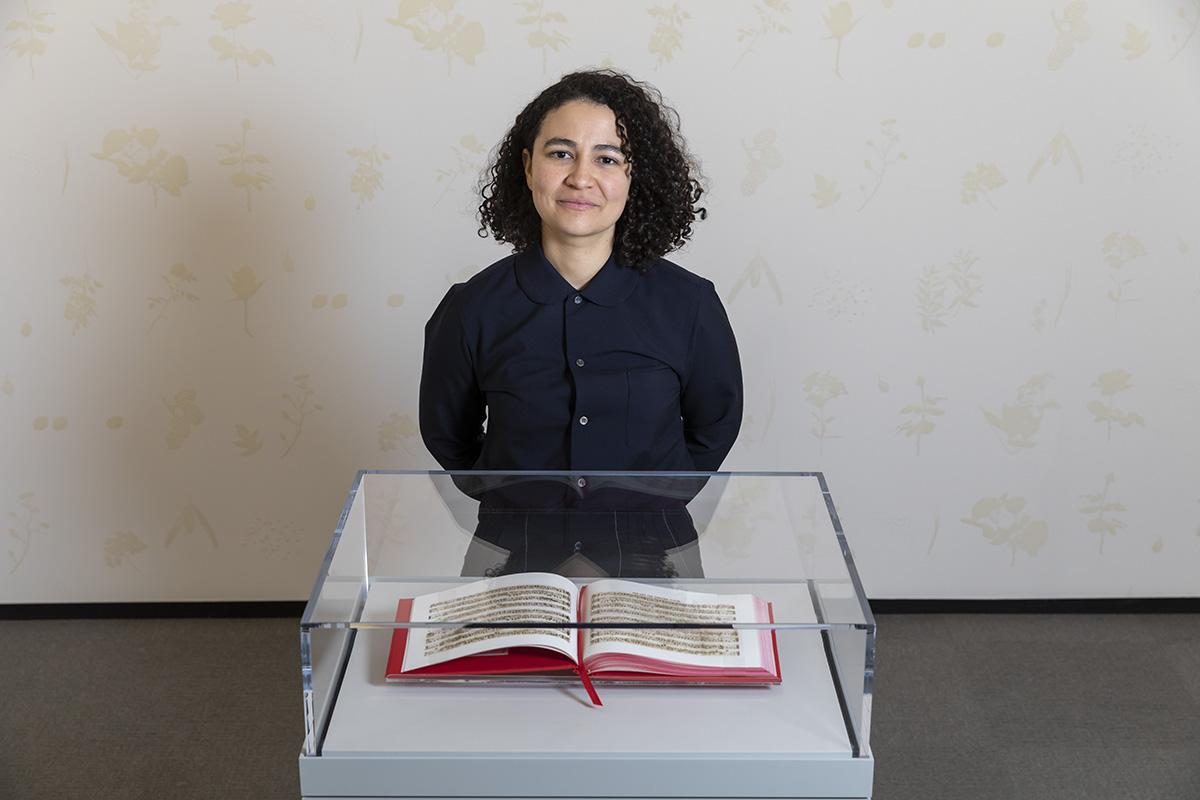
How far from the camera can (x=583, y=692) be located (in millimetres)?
1518

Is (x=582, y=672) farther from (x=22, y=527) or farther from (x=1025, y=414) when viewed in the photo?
(x=22, y=527)

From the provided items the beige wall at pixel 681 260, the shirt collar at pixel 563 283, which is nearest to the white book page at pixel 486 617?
the shirt collar at pixel 563 283

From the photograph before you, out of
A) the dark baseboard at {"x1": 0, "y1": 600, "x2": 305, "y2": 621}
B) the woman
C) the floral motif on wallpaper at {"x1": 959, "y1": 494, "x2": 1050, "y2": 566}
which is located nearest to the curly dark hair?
the woman

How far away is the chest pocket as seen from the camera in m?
2.16

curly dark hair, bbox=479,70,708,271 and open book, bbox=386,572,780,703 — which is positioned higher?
curly dark hair, bbox=479,70,708,271

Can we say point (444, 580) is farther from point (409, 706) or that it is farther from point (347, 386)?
point (347, 386)

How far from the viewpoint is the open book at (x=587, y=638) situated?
1.48 m

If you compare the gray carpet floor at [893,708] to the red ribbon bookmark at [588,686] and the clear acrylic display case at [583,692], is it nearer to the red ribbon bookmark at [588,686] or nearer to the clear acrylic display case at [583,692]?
the clear acrylic display case at [583,692]

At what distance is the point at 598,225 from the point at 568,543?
0.62 meters

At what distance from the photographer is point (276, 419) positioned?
3.25 metres

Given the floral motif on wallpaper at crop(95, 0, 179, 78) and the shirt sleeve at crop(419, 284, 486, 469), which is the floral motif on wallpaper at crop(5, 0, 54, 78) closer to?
the floral motif on wallpaper at crop(95, 0, 179, 78)

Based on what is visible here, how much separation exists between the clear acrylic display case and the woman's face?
0.56 m

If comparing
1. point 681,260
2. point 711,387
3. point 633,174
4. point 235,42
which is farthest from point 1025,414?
point 235,42

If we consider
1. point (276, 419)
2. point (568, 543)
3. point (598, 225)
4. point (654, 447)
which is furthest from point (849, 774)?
point (276, 419)
